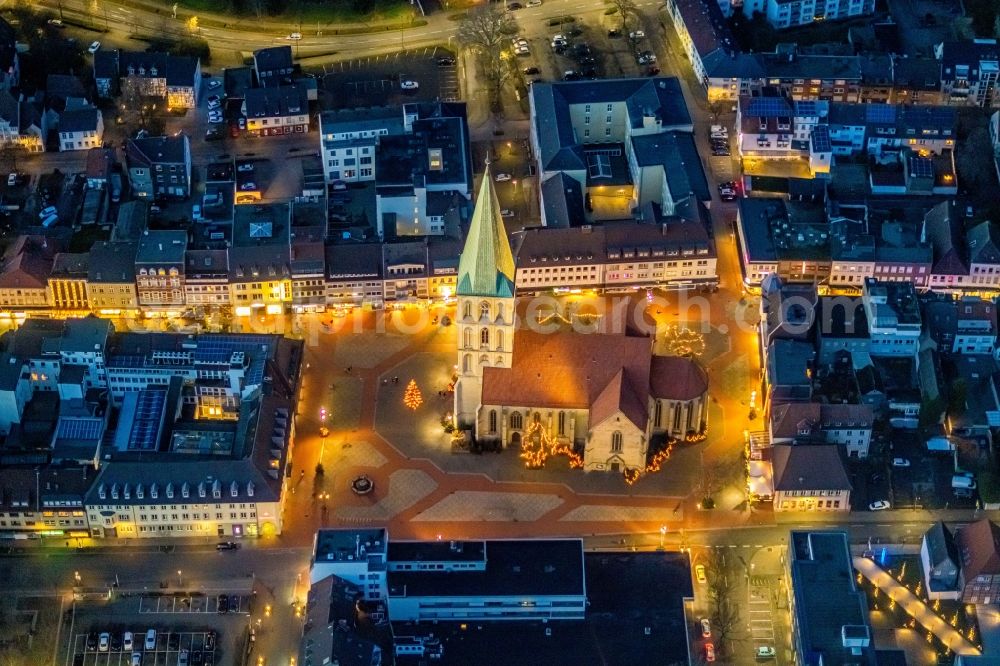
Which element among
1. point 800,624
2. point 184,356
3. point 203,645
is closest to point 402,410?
point 184,356

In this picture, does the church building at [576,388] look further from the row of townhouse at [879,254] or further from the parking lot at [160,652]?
the parking lot at [160,652]

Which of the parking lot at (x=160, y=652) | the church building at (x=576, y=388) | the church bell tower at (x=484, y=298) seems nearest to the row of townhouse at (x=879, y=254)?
the church building at (x=576, y=388)

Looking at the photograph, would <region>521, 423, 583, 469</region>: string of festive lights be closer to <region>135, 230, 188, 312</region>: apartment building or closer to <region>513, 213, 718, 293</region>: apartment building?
<region>513, 213, 718, 293</region>: apartment building

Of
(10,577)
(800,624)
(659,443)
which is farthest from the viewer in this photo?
(659,443)

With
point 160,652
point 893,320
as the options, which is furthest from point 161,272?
point 893,320

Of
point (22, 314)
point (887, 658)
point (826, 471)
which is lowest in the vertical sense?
point (887, 658)

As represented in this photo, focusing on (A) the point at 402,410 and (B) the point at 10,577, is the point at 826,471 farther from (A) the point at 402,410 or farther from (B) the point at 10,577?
(B) the point at 10,577
